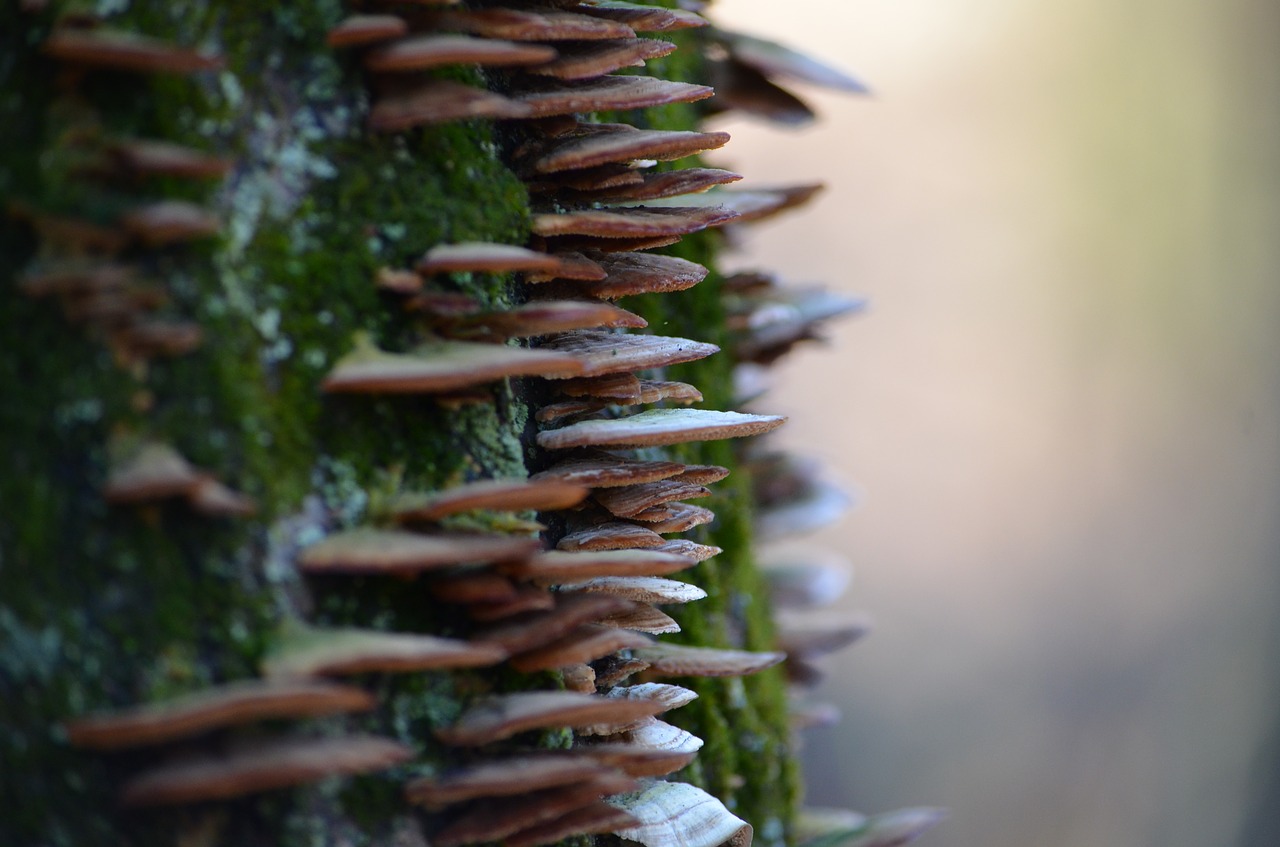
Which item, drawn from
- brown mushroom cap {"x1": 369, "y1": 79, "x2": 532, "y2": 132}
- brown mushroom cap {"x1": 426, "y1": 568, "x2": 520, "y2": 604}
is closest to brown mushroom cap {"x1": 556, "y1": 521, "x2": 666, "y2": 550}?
brown mushroom cap {"x1": 426, "y1": 568, "x2": 520, "y2": 604}

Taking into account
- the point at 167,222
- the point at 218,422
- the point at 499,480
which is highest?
the point at 167,222

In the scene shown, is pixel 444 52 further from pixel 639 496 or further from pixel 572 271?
pixel 639 496

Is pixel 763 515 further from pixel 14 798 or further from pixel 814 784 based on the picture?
pixel 814 784

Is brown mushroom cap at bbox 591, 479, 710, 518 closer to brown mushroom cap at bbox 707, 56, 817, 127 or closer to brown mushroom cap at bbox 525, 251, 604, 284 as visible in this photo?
brown mushroom cap at bbox 525, 251, 604, 284

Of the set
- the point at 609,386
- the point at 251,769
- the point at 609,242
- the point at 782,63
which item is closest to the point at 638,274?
the point at 609,242

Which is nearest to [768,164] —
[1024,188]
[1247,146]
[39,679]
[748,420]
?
[1024,188]

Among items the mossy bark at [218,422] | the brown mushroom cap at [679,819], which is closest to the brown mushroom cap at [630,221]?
the mossy bark at [218,422]

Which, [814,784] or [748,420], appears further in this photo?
[814,784]
